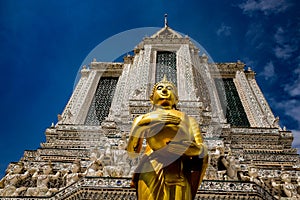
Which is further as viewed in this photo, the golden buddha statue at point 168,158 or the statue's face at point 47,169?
the statue's face at point 47,169

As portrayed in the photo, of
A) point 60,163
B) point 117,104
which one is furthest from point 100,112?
point 60,163

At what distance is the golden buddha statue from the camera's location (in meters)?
3.14

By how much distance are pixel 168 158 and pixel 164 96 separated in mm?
788

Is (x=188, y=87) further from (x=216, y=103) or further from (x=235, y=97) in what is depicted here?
(x=235, y=97)

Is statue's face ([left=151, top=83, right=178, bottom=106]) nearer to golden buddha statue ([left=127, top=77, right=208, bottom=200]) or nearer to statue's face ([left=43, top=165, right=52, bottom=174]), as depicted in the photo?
golden buddha statue ([left=127, top=77, right=208, bottom=200])

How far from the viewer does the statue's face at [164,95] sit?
3.69 meters

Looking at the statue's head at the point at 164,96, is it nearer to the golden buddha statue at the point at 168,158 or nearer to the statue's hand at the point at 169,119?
the golden buddha statue at the point at 168,158

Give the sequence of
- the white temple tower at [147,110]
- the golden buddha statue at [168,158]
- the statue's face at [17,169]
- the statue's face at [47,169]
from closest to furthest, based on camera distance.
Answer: the golden buddha statue at [168,158] → the white temple tower at [147,110] → the statue's face at [47,169] → the statue's face at [17,169]

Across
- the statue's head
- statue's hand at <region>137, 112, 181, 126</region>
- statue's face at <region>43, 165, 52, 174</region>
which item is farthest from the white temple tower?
statue's hand at <region>137, 112, 181, 126</region>

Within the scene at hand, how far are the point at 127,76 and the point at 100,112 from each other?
226 centimetres

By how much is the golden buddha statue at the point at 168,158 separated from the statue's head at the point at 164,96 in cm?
28

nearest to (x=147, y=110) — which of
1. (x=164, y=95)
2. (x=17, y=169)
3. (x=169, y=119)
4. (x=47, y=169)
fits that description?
(x=47, y=169)

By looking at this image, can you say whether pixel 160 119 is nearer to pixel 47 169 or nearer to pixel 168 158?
pixel 168 158

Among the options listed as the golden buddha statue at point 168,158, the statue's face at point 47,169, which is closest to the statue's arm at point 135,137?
the golden buddha statue at point 168,158
